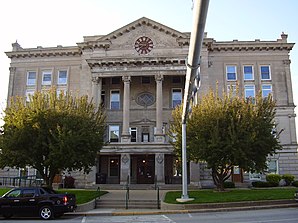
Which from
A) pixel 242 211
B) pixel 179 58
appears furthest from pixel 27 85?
pixel 242 211

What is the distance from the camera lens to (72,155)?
21.7 m

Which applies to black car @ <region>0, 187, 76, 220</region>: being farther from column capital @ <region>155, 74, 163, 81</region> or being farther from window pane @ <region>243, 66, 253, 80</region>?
window pane @ <region>243, 66, 253, 80</region>

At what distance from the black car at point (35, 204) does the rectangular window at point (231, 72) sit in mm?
26068

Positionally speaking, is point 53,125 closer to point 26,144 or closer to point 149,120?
point 26,144

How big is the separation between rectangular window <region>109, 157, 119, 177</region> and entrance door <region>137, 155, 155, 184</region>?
91.6 inches

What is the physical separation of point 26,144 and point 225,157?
536 inches

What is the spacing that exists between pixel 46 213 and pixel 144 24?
2634 cm

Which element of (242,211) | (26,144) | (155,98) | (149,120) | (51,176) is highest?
(155,98)

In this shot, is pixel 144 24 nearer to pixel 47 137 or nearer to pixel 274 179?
pixel 47 137

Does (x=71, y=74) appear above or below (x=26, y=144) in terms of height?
above

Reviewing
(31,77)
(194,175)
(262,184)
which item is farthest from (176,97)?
(31,77)

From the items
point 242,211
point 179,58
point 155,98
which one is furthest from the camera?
point 155,98

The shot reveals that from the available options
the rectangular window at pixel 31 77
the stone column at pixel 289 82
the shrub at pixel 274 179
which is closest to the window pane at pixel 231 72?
the stone column at pixel 289 82

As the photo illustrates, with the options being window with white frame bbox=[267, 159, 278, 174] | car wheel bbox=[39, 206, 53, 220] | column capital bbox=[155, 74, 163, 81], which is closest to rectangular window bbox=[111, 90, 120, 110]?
column capital bbox=[155, 74, 163, 81]
